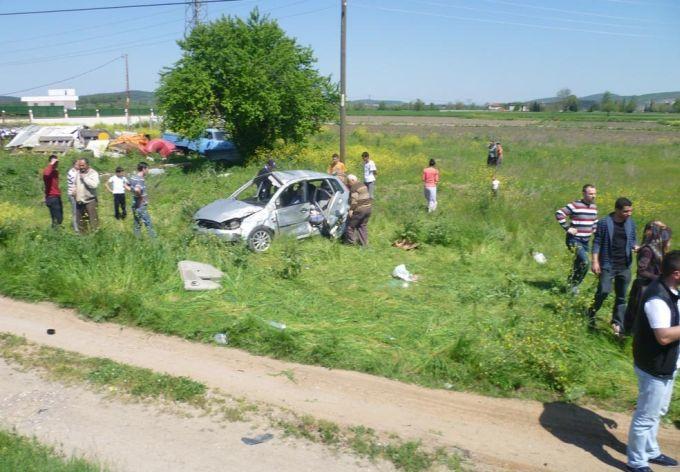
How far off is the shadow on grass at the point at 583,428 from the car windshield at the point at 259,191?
272 inches

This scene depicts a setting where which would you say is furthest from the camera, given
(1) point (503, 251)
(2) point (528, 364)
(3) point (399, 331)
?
(1) point (503, 251)

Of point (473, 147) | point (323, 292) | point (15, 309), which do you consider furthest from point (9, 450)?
point (473, 147)

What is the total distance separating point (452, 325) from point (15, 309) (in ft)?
19.5

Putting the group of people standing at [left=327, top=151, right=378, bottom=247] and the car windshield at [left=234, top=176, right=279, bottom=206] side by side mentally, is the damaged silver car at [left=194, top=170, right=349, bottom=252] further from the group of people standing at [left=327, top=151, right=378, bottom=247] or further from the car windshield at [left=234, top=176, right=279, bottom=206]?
the group of people standing at [left=327, top=151, right=378, bottom=247]

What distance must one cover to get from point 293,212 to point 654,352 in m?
7.62

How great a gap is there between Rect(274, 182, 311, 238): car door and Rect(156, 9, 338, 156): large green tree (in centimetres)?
1219

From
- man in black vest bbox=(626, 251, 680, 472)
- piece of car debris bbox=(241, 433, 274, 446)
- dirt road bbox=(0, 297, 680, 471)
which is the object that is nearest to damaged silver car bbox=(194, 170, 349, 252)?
dirt road bbox=(0, 297, 680, 471)

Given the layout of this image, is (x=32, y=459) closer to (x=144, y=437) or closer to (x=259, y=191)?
(x=144, y=437)

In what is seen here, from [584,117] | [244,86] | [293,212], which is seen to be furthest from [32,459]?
[584,117]

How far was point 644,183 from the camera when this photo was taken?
740 inches

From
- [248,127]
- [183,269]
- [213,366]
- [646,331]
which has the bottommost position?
[213,366]

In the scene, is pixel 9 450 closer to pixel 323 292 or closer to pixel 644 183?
pixel 323 292

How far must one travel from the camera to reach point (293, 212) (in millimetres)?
10898

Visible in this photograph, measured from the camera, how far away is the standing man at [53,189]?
11109 mm
